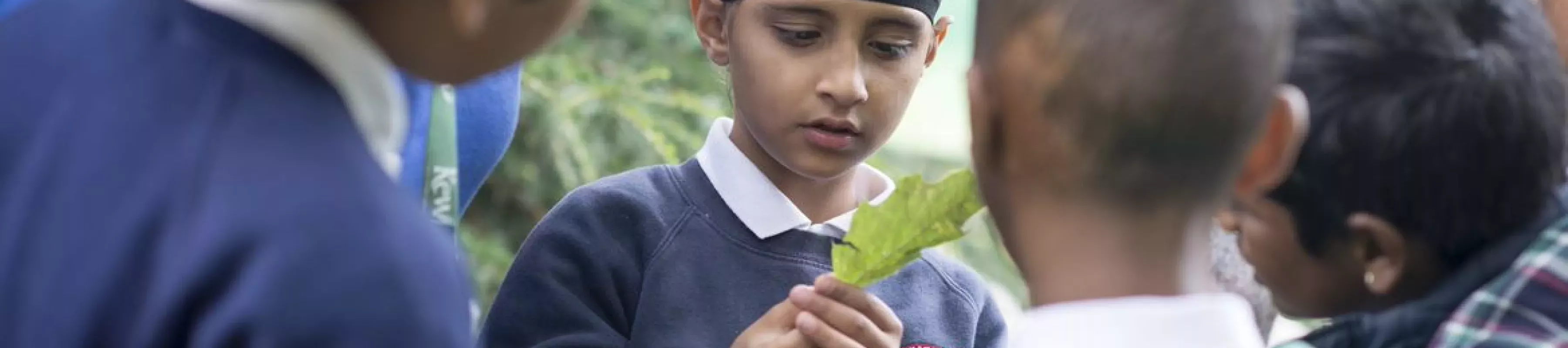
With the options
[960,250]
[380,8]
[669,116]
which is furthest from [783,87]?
[960,250]

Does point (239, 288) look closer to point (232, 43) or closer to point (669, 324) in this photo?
point (232, 43)

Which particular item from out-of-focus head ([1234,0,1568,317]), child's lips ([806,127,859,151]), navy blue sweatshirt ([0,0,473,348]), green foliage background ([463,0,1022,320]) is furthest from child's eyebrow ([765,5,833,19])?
green foliage background ([463,0,1022,320])

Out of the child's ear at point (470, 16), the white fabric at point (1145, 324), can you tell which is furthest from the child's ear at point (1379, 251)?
the child's ear at point (470, 16)

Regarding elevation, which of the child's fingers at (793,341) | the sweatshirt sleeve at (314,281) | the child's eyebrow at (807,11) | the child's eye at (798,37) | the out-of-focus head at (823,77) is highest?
the sweatshirt sleeve at (314,281)

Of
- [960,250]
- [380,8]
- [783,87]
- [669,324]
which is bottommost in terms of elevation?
[960,250]

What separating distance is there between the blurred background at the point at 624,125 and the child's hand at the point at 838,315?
1.83 meters

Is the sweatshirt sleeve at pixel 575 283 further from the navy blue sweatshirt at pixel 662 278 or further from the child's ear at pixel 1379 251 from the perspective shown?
the child's ear at pixel 1379 251

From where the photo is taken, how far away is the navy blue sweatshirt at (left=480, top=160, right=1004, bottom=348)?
2297mm

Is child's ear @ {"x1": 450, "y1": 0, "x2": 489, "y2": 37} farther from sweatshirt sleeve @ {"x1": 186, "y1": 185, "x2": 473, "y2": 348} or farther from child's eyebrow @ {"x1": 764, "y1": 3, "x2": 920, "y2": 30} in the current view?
child's eyebrow @ {"x1": 764, "y1": 3, "x2": 920, "y2": 30}

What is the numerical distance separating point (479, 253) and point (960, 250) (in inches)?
54.9

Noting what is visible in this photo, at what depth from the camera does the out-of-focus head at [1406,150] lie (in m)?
1.81

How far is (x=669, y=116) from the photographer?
15.5ft

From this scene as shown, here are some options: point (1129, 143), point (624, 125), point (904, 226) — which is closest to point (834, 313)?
point (904, 226)

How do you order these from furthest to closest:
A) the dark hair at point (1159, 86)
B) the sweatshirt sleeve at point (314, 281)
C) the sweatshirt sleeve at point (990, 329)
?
1. the sweatshirt sleeve at point (990, 329)
2. the dark hair at point (1159, 86)
3. the sweatshirt sleeve at point (314, 281)
